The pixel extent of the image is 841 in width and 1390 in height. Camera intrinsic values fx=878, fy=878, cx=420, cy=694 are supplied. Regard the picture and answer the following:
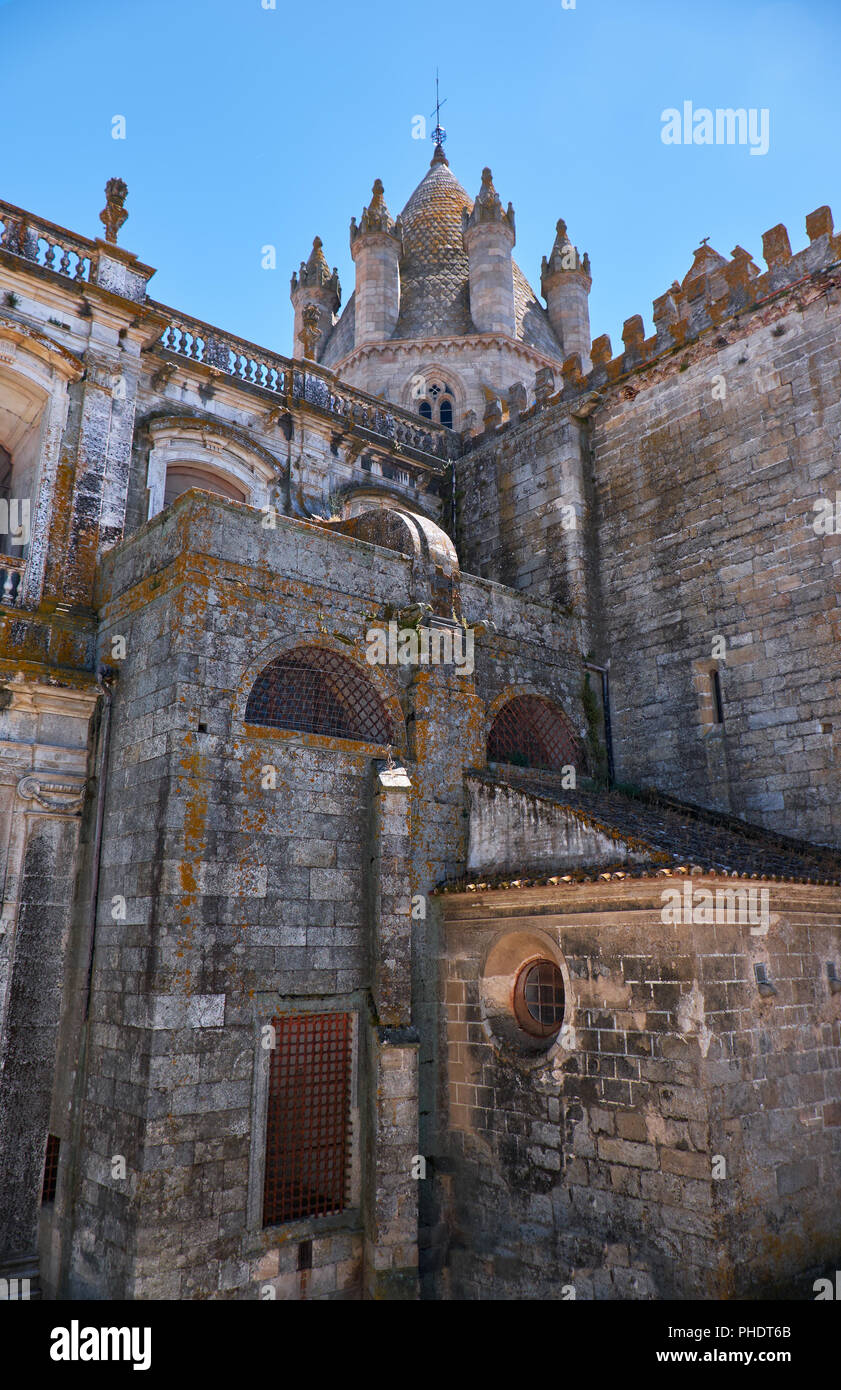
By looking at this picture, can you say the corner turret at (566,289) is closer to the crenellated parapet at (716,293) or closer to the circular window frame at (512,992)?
the crenellated parapet at (716,293)

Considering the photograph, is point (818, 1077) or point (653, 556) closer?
point (818, 1077)

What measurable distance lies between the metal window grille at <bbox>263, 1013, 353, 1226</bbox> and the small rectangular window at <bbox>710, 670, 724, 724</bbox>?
6.88 metres

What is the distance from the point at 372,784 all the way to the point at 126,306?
293 inches

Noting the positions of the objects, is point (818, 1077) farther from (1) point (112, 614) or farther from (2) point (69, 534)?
(2) point (69, 534)

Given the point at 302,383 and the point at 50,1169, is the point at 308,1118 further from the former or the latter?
the point at 302,383

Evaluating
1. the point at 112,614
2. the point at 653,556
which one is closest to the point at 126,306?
the point at 112,614

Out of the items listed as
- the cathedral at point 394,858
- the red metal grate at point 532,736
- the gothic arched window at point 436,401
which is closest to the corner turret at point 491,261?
the gothic arched window at point 436,401

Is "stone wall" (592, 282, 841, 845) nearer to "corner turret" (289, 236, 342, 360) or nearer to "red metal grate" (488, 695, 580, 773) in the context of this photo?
"red metal grate" (488, 695, 580, 773)

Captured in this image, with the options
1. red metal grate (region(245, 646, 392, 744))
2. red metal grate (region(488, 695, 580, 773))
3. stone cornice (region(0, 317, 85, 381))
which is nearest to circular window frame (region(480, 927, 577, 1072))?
red metal grate (region(245, 646, 392, 744))

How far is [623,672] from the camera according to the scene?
1403 cm

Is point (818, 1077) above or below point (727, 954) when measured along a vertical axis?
below

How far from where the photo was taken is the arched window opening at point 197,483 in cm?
1370

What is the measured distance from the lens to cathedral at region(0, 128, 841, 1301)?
25.0ft

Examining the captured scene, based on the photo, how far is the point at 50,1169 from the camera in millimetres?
8984
